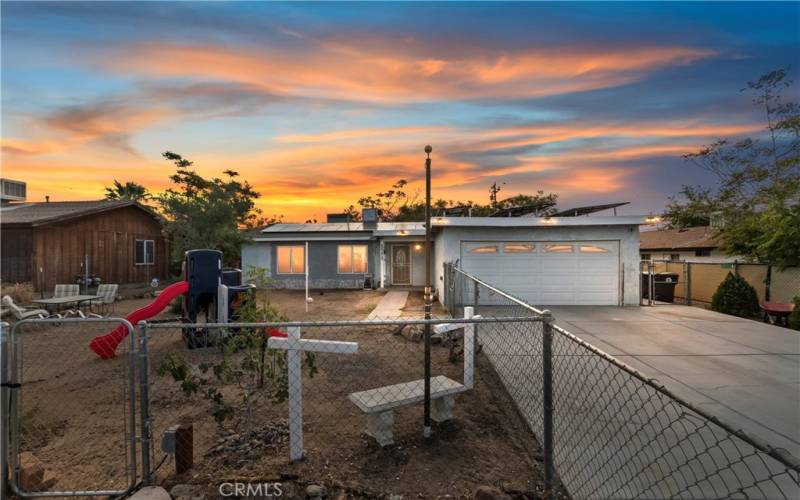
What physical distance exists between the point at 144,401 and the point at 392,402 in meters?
1.99

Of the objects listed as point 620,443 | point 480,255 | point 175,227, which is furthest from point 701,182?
point 175,227

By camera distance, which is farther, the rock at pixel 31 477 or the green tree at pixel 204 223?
the green tree at pixel 204 223

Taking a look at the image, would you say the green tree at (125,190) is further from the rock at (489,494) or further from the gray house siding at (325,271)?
the rock at (489,494)

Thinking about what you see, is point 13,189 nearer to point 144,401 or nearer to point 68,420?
point 68,420

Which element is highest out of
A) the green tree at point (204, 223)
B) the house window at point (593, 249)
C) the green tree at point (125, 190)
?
the green tree at point (125, 190)

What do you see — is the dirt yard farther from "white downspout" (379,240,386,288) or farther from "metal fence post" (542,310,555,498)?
"white downspout" (379,240,386,288)

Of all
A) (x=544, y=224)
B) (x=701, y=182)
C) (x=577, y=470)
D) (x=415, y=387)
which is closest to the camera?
(x=577, y=470)

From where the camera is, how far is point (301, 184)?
21.3m

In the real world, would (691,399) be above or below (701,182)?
below

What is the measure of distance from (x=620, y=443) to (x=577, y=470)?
2.50 feet

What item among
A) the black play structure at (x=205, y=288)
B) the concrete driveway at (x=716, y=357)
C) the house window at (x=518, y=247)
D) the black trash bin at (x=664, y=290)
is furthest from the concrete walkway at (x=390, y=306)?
the black trash bin at (x=664, y=290)

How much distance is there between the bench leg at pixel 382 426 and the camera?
133 inches

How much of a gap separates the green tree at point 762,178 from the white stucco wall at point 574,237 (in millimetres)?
3585

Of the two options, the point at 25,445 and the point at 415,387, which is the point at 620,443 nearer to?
the point at 415,387
